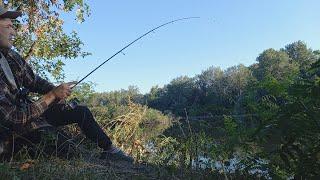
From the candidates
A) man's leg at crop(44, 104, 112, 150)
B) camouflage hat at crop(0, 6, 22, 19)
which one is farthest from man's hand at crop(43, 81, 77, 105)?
camouflage hat at crop(0, 6, 22, 19)

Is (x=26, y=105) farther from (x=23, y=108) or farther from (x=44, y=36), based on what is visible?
(x=44, y=36)

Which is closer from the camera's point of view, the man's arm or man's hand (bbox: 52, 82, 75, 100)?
the man's arm

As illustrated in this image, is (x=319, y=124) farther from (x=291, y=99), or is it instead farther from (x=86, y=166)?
Result: (x=86, y=166)

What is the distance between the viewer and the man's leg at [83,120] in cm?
516

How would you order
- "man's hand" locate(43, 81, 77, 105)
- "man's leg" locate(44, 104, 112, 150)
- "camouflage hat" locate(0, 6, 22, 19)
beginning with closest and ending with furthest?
"man's hand" locate(43, 81, 77, 105)
"camouflage hat" locate(0, 6, 22, 19)
"man's leg" locate(44, 104, 112, 150)

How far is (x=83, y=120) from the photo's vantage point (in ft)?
16.9

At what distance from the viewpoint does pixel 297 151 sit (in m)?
3.45

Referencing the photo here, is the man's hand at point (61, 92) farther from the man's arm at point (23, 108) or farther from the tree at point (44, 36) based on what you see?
the tree at point (44, 36)

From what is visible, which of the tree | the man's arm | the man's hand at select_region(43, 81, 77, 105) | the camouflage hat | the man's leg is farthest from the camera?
the tree

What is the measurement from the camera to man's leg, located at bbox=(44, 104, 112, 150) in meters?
5.16

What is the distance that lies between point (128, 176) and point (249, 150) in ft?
3.96

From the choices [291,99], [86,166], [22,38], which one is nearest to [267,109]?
[291,99]

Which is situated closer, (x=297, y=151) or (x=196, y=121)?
(x=297, y=151)

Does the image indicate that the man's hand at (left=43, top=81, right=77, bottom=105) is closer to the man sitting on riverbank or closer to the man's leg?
the man sitting on riverbank
